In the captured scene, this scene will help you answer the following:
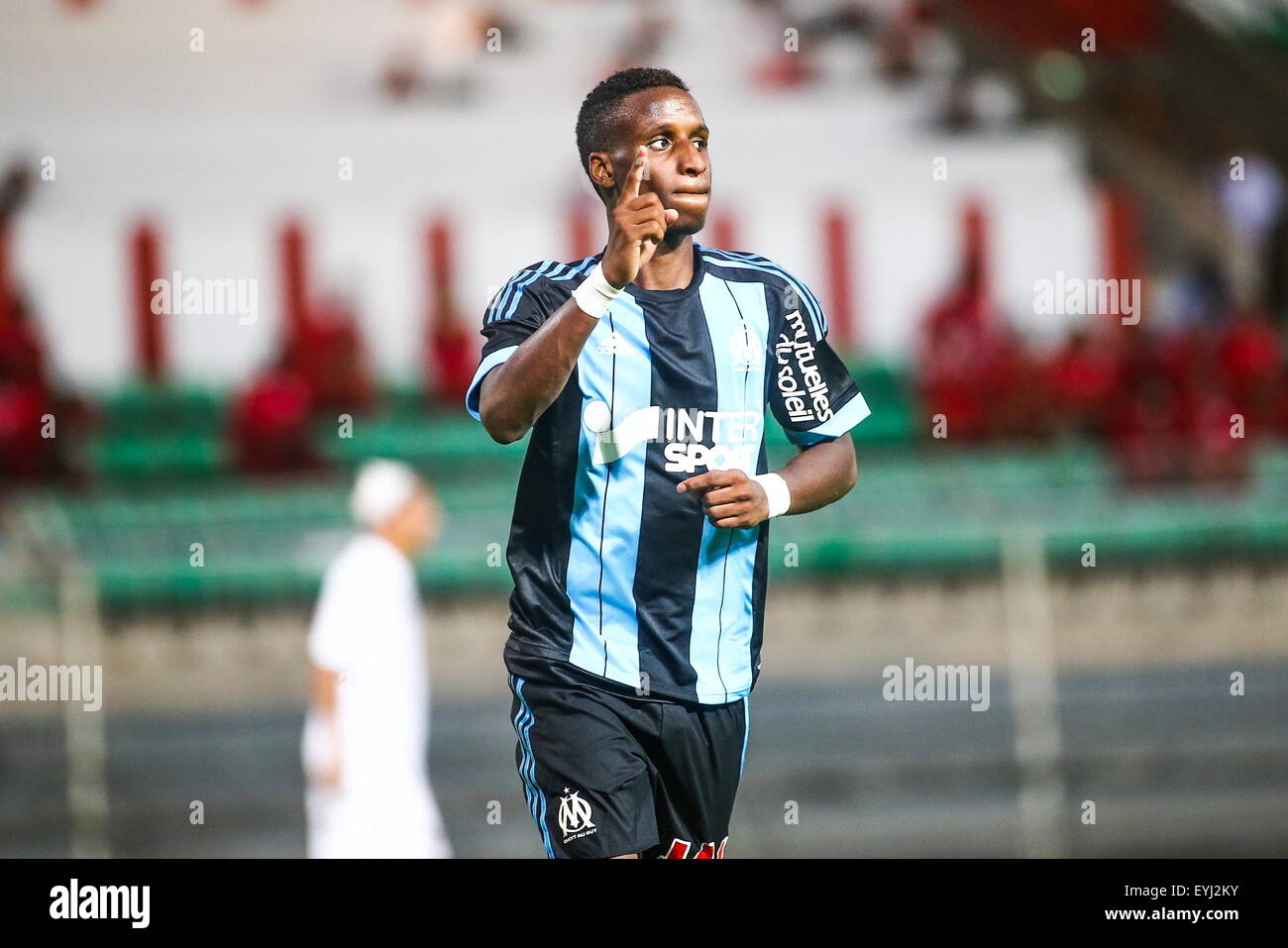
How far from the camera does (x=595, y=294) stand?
277 cm

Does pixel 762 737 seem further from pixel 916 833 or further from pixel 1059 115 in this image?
pixel 1059 115

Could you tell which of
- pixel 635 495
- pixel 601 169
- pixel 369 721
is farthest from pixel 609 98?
pixel 369 721

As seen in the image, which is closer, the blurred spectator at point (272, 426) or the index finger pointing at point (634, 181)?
the index finger pointing at point (634, 181)

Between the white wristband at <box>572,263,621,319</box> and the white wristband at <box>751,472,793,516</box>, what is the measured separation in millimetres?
457

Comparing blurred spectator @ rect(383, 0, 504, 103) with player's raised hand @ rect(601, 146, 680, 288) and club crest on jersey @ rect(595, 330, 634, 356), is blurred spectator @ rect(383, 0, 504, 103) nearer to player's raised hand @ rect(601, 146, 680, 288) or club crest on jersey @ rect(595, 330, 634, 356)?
club crest on jersey @ rect(595, 330, 634, 356)

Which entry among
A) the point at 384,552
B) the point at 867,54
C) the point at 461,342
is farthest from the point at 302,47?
the point at 384,552

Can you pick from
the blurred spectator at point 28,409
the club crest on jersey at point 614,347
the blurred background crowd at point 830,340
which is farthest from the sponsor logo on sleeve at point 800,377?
the blurred spectator at point 28,409

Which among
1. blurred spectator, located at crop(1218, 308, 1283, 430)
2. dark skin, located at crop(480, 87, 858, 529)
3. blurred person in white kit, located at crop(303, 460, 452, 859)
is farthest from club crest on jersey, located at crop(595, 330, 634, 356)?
blurred spectator, located at crop(1218, 308, 1283, 430)

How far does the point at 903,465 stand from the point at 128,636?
4.53 metres

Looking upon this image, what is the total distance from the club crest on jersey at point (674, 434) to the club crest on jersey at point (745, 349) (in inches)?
4.0

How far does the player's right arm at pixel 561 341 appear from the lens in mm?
2730

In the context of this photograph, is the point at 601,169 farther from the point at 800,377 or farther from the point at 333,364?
the point at 333,364

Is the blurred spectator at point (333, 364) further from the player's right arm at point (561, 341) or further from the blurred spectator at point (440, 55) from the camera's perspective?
the player's right arm at point (561, 341)
